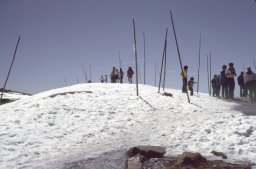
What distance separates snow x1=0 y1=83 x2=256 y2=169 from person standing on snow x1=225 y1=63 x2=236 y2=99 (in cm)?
575

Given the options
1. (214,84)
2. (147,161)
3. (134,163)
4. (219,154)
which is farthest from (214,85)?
(134,163)

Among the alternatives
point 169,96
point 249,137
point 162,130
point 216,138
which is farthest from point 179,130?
point 169,96

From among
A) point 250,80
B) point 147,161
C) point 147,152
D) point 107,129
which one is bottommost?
point 147,161

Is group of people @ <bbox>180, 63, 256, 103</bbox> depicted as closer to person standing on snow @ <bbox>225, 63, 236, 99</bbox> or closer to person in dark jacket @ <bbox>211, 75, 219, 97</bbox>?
person standing on snow @ <bbox>225, 63, 236, 99</bbox>

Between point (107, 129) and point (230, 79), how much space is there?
12096 millimetres

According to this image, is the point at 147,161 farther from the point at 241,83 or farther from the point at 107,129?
the point at 241,83

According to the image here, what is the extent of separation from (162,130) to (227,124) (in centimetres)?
245

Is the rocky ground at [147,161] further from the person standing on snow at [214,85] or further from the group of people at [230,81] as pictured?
the person standing on snow at [214,85]

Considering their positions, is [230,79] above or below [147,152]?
above

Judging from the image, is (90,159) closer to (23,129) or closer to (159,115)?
(23,129)

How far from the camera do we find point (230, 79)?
21562mm

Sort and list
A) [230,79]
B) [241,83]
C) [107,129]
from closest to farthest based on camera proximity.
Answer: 1. [107,129]
2. [230,79]
3. [241,83]

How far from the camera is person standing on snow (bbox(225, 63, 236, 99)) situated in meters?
21.1

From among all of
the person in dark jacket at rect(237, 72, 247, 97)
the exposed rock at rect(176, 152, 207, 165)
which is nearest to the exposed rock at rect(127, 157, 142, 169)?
the exposed rock at rect(176, 152, 207, 165)
